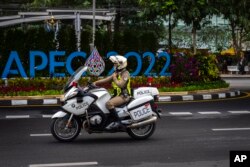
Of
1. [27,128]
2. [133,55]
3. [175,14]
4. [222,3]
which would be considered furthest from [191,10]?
[27,128]

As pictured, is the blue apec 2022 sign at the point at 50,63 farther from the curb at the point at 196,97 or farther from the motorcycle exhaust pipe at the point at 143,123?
the motorcycle exhaust pipe at the point at 143,123

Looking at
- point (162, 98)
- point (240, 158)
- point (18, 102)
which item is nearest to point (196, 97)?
point (162, 98)

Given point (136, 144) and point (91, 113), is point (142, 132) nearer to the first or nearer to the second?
point (136, 144)

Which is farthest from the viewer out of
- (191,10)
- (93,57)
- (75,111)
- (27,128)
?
(191,10)

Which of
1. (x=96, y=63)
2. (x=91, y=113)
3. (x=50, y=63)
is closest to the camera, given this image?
(x=91, y=113)

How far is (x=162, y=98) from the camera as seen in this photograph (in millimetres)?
18688

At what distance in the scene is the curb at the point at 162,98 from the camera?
17547 millimetres

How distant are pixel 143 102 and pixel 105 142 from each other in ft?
3.24

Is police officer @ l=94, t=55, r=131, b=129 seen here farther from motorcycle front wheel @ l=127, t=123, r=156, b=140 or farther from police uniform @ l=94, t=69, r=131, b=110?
motorcycle front wheel @ l=127, t=123, r=156, b=140

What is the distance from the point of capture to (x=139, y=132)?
35.6 feet

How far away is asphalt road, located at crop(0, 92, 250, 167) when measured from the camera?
8836 mm

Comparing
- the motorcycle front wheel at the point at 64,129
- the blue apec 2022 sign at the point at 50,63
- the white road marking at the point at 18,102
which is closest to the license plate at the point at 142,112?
the motorcycle front wheel at the point at 64,129

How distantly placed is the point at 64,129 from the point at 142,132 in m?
1.43

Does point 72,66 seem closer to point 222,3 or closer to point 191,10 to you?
point 191,10
